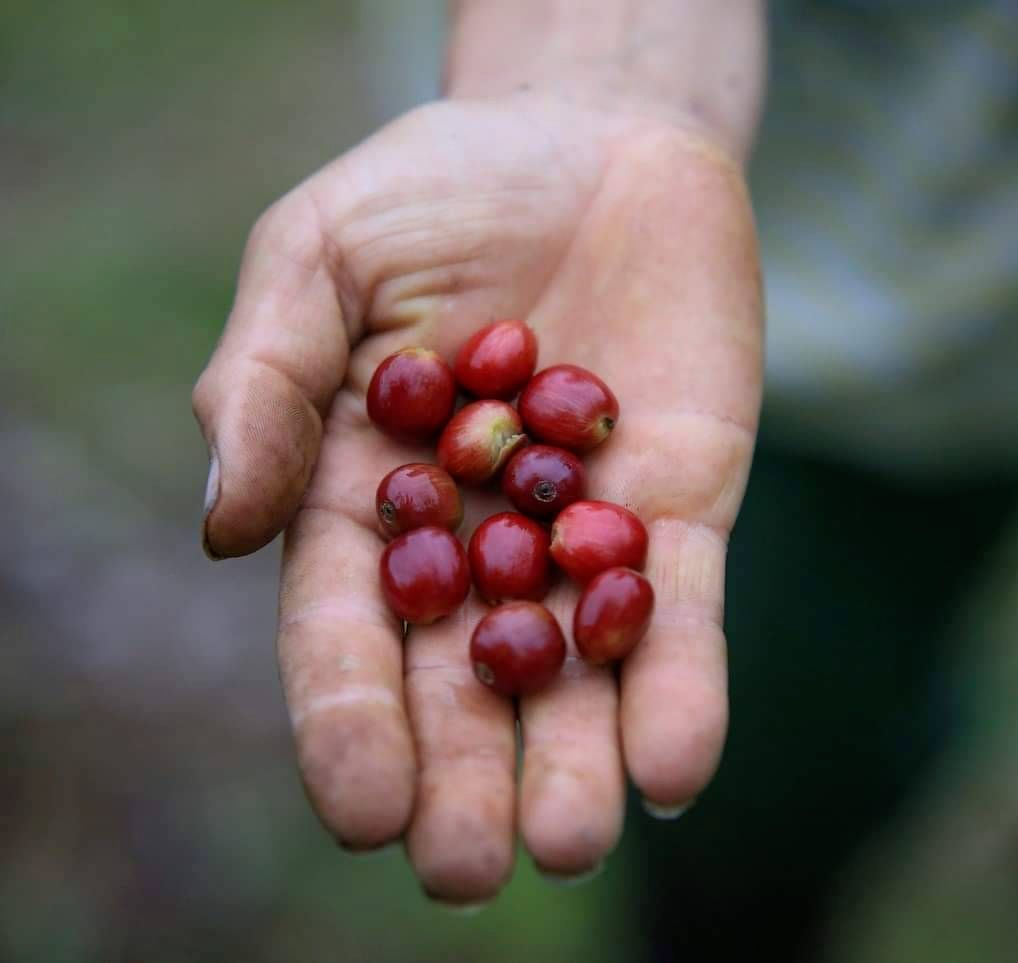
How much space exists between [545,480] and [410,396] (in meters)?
0.56

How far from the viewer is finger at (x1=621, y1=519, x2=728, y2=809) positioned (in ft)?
9.49

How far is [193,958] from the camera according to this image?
4887mm

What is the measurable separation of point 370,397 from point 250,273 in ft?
1.95

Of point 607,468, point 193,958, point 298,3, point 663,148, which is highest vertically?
point 663,148

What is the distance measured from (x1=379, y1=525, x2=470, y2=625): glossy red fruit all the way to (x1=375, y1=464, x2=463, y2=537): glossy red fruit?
67 mm

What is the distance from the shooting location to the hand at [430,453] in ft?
9.39

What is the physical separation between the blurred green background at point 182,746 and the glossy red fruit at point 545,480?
91.9 inches

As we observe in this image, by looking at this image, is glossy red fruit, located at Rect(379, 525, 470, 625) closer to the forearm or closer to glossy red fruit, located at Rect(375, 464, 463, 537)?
glossy red fruit, located at Rect(375, 464, 463, 537)

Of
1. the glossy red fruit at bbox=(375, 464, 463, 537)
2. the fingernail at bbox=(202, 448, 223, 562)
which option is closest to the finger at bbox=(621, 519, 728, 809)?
the glossy red fruit at bbox=(375, 464, 463, 537)

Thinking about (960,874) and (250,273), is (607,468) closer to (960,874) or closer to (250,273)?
(250,273)

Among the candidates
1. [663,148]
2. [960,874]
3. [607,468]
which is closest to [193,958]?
[607,468]

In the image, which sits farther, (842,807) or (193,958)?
(842,807)

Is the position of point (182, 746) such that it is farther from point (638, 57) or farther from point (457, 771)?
point (638, 57)

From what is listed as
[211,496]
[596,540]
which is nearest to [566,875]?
[596,540]
